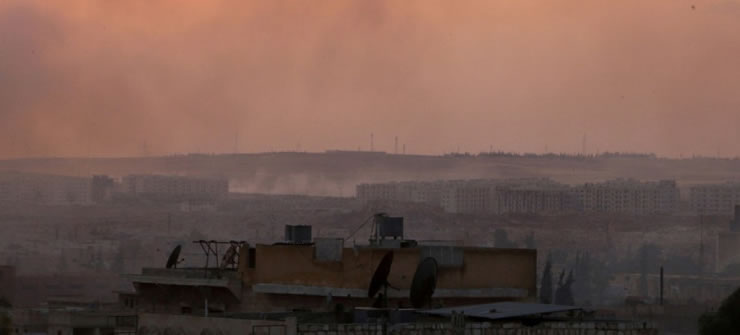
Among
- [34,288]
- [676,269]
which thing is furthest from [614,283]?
[34,288]

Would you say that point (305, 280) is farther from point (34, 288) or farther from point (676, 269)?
point (676, 269)

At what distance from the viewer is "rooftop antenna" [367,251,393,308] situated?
105ft

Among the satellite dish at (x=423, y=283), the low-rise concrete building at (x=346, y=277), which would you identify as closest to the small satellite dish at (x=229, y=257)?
the low-rise concrete building at (x=346, y=277)

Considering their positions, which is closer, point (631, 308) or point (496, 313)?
point (496, 313)

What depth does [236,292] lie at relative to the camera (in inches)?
1467

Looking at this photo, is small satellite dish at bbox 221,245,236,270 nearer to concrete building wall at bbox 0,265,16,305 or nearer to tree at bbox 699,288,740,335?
tree at bbox 699,288,740,335

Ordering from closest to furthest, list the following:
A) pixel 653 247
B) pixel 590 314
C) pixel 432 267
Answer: pixel 590 314 → pixel 432 267 → pixel 653 247

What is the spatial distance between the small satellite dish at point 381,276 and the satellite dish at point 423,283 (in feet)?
2.62

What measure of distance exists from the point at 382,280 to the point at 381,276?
173 mm

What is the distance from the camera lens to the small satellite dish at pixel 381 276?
105 ft

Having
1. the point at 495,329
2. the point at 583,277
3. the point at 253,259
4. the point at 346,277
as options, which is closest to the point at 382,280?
the point at 346,277

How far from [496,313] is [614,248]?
17375 centimetres

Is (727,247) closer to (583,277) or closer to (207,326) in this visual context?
(583,277)

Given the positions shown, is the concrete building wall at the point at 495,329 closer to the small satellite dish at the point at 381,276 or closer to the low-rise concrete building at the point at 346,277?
the small satellite dish at the point at 381,276
